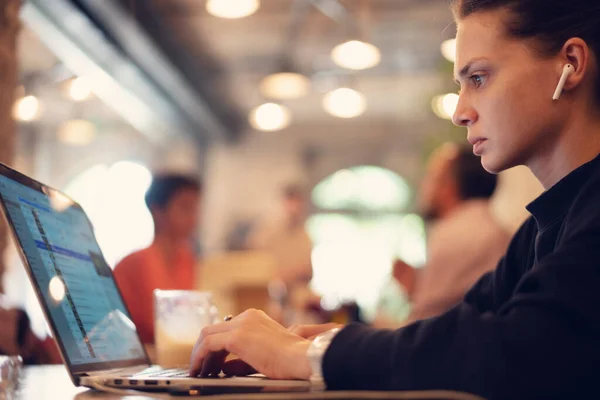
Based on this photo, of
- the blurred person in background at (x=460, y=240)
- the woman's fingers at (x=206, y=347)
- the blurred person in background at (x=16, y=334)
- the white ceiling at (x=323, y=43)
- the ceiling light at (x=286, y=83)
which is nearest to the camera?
the woman's fingers at (x=206, y=347)

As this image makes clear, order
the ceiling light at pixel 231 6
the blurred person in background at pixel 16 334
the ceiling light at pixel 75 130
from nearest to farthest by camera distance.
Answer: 1. the blurred person in background at pixel 16 334
2. the ceiling light at pixel 231 6
3. the ceiling light at pixel 75 130

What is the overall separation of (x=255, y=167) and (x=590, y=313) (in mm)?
10593

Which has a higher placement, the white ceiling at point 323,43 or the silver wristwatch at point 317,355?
the white ceiling at point 323,43

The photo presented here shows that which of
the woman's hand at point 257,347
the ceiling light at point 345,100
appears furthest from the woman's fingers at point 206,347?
the ceiling light at point 345,100

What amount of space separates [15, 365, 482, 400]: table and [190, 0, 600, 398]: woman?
5 centimetres

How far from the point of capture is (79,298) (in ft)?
3.62

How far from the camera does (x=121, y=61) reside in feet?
22.0

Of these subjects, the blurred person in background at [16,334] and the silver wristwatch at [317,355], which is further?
the blurred person in background at [16,334]

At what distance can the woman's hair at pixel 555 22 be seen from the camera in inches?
39.9

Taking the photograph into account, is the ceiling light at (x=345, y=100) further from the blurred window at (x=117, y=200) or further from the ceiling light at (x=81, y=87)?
the blurred window at (x=117, y=200)

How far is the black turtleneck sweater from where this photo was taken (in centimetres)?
71

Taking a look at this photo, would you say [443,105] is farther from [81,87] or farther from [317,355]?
[317,355]

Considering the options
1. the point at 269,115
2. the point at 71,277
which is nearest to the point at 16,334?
the point at 71,277

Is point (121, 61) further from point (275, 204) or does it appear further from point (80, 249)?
point (80, 249)
